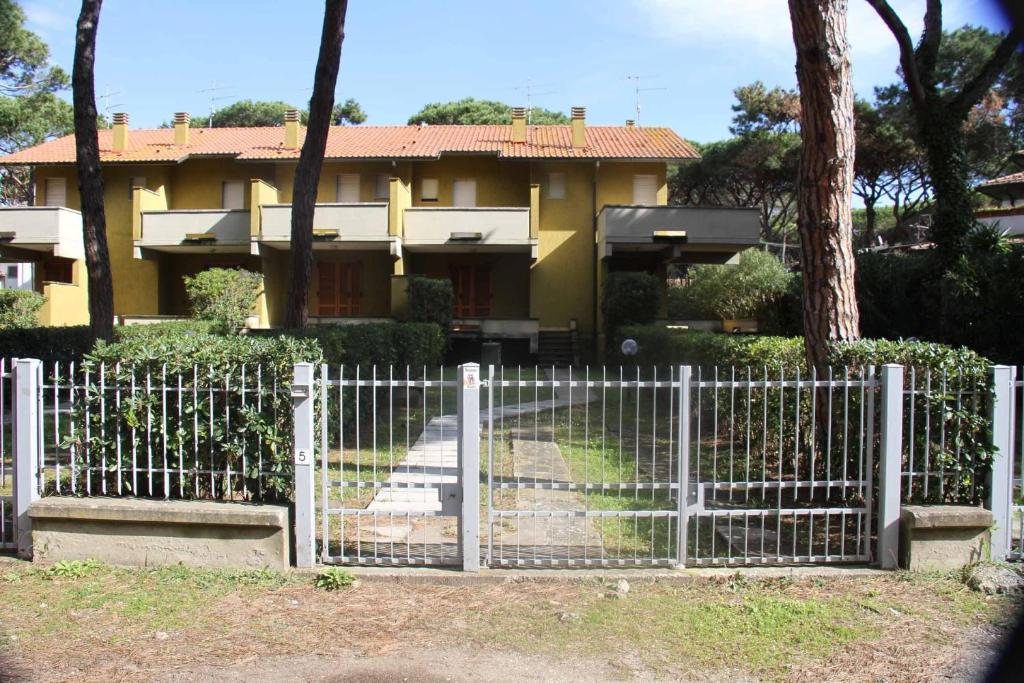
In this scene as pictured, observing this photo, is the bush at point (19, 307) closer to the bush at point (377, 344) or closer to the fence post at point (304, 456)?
the bush at point (377, 344)

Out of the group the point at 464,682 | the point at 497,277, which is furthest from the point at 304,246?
the point at 497,277

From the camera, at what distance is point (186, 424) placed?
5668 mm

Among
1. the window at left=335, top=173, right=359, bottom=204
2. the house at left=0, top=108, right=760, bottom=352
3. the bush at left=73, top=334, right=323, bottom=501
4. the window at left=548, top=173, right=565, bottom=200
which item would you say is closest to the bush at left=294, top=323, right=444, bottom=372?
the bush at left=73, top=334, right=323, bottom=501

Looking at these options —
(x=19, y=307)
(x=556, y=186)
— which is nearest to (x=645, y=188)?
(x=556, y=186)

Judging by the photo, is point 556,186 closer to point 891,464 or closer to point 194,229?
point 194,229

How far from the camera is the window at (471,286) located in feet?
90.6

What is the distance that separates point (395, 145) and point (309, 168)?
14.5 metres

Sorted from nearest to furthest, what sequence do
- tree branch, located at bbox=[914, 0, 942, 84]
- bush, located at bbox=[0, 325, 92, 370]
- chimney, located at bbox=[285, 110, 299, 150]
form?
tree branch, located at bbox=[914, 0, 942, 84]
bush, located at bbox=[0, 325, 92, 370]
chimney, located at bbox=[285, 110, 299, 150]

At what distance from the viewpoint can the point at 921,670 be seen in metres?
4.15

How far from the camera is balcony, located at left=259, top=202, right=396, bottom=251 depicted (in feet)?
81.3

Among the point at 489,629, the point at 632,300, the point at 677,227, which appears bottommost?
the point at 489,629

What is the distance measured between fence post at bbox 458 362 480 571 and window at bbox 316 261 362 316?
22.9m

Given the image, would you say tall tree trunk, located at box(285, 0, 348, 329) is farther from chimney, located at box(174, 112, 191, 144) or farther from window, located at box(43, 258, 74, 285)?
window, located at box(43, 258, 74, 285)

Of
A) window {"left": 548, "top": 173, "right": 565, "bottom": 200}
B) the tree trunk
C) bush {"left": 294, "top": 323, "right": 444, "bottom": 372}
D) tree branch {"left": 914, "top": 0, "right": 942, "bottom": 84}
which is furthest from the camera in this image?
window {"left": 548, "top": 173, "right": 565, "bottom": 200}
